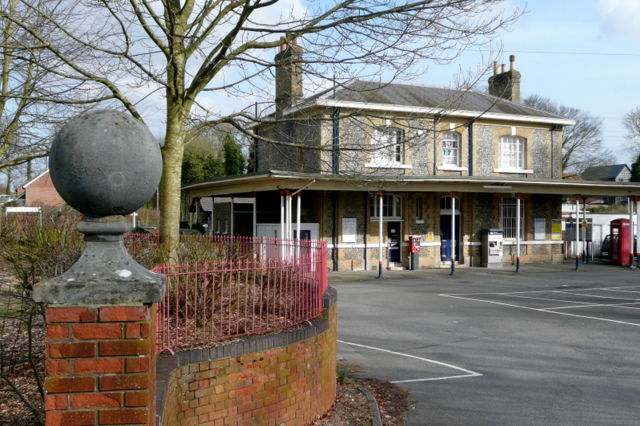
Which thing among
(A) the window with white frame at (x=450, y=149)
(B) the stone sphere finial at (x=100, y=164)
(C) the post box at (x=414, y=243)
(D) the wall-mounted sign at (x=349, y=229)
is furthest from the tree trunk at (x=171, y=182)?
(A) the window with white frame at (x=450, y=149)

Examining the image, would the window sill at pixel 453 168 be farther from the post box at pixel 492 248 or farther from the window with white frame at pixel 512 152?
the post box at pixel 492 248

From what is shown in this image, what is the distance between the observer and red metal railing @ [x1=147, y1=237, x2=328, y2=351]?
5.39 meters

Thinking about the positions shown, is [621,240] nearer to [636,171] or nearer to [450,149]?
[450,149]

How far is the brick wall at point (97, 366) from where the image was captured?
8.43 ft

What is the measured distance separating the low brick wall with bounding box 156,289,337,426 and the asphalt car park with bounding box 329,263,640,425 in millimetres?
1532

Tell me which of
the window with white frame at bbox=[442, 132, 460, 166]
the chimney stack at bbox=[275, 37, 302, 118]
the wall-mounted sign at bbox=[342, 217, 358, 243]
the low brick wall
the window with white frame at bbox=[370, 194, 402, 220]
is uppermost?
the window with white frame at bbox=[442, 132, 460, 166]

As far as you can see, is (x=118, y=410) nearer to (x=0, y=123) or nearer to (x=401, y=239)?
(x=0, y=123)

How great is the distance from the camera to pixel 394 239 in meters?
25.2

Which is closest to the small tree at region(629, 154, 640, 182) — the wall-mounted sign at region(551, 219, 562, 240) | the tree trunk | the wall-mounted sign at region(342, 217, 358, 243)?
the wall-mounted sign at region(551, 219, 562, 240)

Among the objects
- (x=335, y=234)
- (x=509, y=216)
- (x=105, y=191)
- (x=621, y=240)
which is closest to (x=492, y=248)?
(x=509, y=216)

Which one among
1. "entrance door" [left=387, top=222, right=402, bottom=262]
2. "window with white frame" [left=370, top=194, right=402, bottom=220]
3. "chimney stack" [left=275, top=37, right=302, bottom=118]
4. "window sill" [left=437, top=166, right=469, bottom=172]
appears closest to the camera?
"chimney stack" [left=275, top=37, right=302, bottom=118]

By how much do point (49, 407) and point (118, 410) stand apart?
0.28 metres

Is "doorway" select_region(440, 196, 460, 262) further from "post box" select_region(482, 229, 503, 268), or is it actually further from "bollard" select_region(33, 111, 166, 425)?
"bollard" select_region(33, 111, 166, 425)

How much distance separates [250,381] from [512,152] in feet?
82.1
